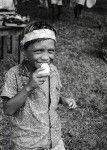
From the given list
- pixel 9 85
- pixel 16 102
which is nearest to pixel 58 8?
pixel 9 85

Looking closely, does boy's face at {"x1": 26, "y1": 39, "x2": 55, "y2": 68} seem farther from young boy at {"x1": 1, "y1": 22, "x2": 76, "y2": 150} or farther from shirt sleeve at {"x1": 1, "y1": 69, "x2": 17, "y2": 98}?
shirt sleeve at {"x1": 1, "y1": 69, "x2": 17, "y2": 98}

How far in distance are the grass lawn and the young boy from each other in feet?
6.04

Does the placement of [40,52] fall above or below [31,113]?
above

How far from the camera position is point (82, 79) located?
642 cm

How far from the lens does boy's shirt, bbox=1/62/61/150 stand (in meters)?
2.29

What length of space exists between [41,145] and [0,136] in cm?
208

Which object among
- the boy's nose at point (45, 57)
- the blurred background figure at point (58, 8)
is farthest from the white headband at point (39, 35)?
the blurred background figure at point (58, 8)

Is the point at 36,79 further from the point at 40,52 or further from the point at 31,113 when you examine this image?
the point at 31,113

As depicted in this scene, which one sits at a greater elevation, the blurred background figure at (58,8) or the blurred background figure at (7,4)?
the blurred background figure at (7,4)

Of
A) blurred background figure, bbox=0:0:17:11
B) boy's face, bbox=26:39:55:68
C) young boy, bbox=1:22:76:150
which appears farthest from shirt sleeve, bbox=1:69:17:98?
blurred background figure, bbox=0:0:17:11

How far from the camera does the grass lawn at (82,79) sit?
4.57m

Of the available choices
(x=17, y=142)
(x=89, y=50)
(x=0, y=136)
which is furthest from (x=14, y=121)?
(x=89, y=50)

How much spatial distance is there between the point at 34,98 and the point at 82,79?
13.7ft

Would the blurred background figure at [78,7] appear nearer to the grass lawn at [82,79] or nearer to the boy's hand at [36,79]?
the grass lawn at [82,79]
